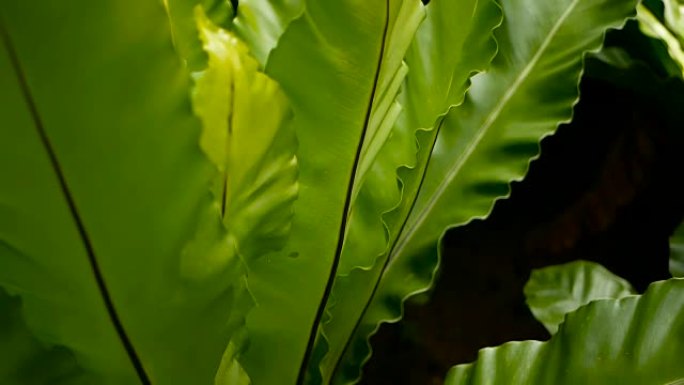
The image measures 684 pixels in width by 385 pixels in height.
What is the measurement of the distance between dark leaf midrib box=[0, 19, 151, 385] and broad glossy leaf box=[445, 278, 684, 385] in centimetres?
24

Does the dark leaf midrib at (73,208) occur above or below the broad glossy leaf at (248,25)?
below

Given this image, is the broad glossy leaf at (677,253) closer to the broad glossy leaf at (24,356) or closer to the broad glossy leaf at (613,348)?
the broad glossy leaf at (613,348)

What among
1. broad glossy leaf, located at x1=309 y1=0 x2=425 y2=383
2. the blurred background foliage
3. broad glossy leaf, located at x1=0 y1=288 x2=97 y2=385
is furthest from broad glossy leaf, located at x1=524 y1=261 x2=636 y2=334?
broad glossy leaf, located at x1=0 y1=288 x2=97 y2=385

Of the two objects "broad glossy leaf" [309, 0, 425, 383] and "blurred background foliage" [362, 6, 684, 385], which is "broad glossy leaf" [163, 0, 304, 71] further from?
"blurred background foliage" [362, 6, 684, 385]

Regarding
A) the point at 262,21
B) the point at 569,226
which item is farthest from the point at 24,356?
the point at 569,226

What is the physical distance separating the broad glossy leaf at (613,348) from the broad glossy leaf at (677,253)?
0.30m

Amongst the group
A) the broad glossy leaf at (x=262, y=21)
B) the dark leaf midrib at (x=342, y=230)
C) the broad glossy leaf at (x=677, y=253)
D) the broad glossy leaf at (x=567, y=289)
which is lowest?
the broad glossy leaf at (x=677, y=253)

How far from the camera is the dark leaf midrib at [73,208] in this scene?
0.28m

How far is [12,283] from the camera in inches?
14.2

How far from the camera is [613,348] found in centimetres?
47

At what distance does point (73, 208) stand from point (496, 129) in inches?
14.5

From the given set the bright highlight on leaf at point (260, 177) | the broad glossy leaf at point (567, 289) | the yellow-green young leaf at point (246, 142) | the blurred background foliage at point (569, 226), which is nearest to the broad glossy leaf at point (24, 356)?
the bright highlight on leaf at point (260, 177)

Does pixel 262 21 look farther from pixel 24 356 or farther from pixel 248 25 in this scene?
pixel 24 356

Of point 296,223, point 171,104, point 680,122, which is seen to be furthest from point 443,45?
point 680,122
